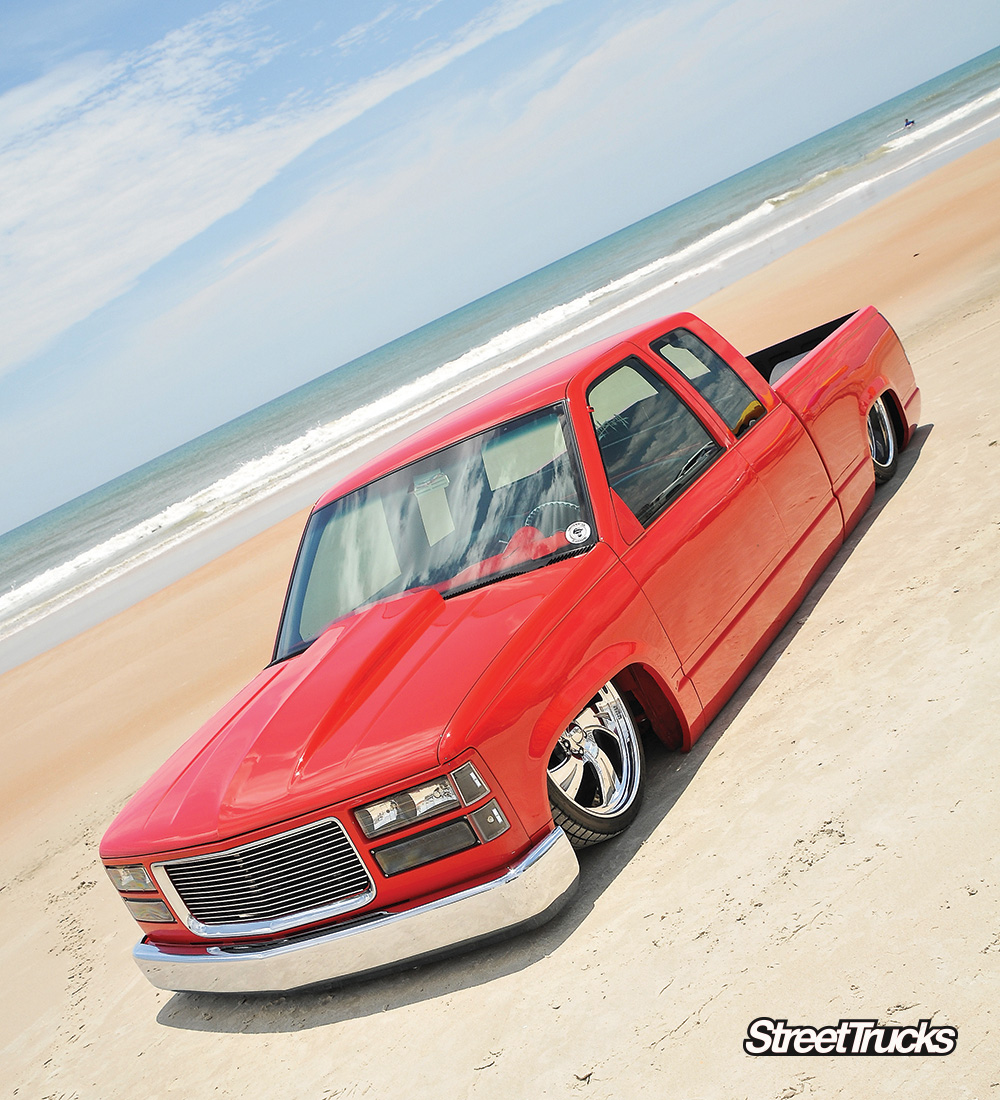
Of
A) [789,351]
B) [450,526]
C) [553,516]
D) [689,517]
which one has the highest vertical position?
[450,526]

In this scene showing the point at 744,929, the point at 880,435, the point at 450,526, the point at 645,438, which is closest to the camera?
the point at 744,929

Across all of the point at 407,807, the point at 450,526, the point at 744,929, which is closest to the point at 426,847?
the point at 407,807

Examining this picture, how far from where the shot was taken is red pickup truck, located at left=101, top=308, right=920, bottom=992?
10.3 feet

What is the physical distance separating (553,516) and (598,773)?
40.0 inches

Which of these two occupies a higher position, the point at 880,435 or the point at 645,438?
the point at 645,438

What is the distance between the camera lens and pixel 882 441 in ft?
20.0

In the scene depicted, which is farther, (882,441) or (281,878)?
(882,441)

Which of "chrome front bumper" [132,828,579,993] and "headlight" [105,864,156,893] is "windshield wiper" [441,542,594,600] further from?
"headlight" [105,864,156,893]

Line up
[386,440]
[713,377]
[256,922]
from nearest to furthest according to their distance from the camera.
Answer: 1. [256,922]
2. [713,377]
3. [386,440]

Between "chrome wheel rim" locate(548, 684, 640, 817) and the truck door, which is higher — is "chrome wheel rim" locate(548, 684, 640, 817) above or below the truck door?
below

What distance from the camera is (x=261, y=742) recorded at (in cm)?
351

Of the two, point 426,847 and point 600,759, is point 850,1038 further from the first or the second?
point 600,759

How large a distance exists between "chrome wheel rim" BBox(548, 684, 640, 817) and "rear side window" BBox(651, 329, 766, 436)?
5.60ft

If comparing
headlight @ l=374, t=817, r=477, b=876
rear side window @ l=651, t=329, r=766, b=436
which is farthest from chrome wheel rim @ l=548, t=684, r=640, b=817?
rear side window @ l=651, t=329, r=766, b=436
